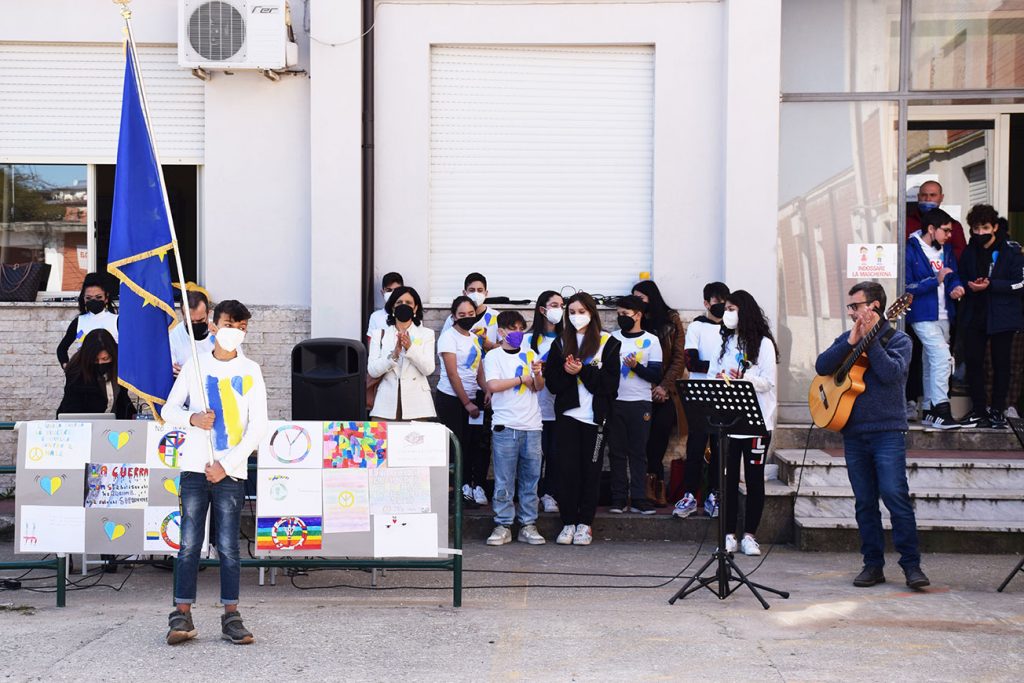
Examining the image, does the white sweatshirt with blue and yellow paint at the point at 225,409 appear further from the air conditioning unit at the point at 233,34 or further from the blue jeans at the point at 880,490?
the air conditioning unit at the point at 233,34

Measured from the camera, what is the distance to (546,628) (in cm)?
705

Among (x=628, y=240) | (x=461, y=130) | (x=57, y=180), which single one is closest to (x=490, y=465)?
(x=628, y=240)

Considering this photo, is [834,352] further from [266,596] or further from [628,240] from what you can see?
[266,596]

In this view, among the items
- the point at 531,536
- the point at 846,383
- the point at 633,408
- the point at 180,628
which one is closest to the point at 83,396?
the point at 180,628

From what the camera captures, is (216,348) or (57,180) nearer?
(216,348)

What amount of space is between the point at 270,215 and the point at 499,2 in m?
2.87

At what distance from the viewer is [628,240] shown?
1108cm

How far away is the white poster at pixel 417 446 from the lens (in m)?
7.57

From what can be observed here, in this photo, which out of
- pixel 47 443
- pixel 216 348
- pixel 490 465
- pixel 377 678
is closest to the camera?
pixel 377 678

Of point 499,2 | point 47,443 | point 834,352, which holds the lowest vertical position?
point 47,443

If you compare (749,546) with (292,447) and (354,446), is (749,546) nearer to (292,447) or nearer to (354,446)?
(354,446)

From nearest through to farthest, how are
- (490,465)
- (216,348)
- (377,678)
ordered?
(377,678)
(216,348)
(490,465)

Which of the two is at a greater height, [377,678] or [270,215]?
[270,215]

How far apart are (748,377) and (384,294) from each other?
3437 millimetres
